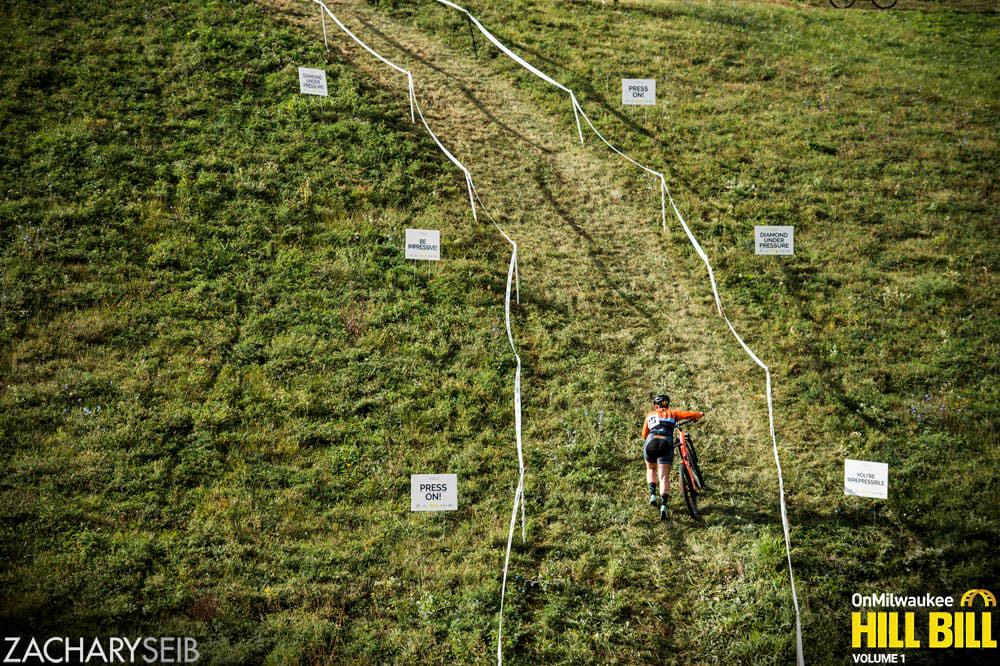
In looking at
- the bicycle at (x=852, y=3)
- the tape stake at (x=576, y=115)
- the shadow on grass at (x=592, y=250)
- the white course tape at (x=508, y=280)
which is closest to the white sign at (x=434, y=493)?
the white course tape at (x=508, y=280)

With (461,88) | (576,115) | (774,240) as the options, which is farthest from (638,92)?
(774,240)

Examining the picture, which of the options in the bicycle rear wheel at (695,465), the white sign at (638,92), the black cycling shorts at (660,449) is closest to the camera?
the black cycling shorts at (660,449)

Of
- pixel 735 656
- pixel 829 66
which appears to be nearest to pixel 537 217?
pixel 735 656

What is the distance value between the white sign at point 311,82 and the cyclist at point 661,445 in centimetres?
1712

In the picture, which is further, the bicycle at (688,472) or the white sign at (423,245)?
the white sign at (423,245)

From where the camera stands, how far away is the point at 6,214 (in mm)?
17234

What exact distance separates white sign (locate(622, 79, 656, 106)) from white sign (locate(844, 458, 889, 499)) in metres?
16.7

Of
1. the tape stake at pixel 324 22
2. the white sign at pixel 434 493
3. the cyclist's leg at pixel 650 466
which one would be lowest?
the white sign at pixel 434 493

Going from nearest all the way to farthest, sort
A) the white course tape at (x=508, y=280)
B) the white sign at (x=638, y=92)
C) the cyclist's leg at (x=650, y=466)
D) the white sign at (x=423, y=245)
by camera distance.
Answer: the white course tape at (x=508, y=280) → the cyclist's leg at (x=650, y=466) → the white sign at (x=423, y=245) → the white sign at (x=638, y=92)

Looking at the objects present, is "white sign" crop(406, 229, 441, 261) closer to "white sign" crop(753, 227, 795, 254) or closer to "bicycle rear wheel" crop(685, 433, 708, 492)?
"bicycle rear wheel" crop(685, 433, 708, 492)

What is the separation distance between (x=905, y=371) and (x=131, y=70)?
2562cm

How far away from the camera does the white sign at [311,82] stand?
22562 millimetres

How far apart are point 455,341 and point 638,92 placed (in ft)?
48.0

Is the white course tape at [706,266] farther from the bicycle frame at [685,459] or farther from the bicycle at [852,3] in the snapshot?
the bicycle at [852,3]
